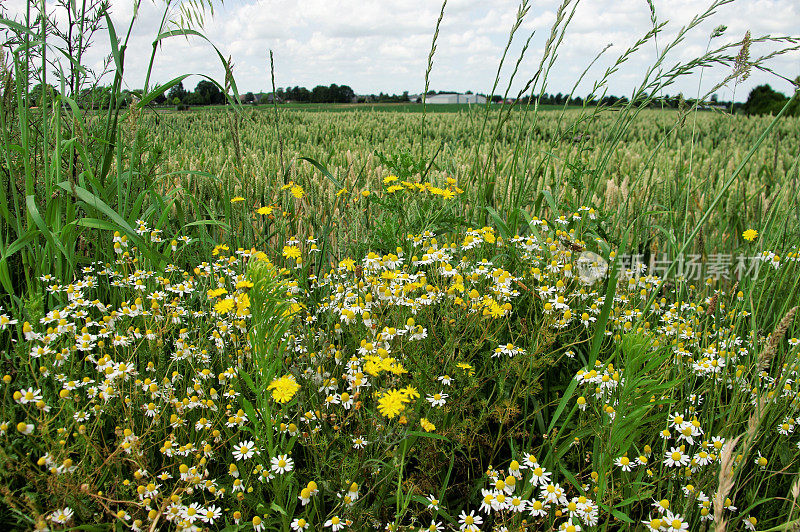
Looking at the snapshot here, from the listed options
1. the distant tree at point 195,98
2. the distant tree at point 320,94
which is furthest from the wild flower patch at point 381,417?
the distant tree at point 320,94

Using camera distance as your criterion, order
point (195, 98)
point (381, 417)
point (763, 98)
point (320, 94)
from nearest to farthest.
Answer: point (381, 417) < point (195, 98) < point (320, 94) < point (763, 98)

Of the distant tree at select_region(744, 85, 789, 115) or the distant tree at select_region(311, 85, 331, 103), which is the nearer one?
the distant tree at select_region(311, 85, 331, 103)

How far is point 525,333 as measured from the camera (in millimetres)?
1983

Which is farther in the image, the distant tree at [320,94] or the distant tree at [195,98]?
the distant tree at [320,94]

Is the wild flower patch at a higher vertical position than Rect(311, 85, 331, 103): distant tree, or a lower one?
lower

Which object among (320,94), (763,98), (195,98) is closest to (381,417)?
(195,98)

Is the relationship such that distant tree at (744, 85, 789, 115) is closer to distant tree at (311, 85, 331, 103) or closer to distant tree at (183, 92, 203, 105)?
distant tree at (311, 85, 331, 103)

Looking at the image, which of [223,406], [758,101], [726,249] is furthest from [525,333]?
[758,101]

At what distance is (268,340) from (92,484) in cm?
67

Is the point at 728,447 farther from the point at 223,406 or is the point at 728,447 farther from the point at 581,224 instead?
the point at 581,224

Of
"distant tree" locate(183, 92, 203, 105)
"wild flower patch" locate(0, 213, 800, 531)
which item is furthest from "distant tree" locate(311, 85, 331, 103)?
"wild flower patch" locate(0, 213, 800, 531)

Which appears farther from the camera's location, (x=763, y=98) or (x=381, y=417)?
(x=763, y=98)

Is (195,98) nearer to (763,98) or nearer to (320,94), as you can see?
(320,94)

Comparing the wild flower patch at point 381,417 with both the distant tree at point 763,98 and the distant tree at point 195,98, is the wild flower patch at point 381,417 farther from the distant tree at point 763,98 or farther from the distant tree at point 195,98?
the distant tree at point 763,98
